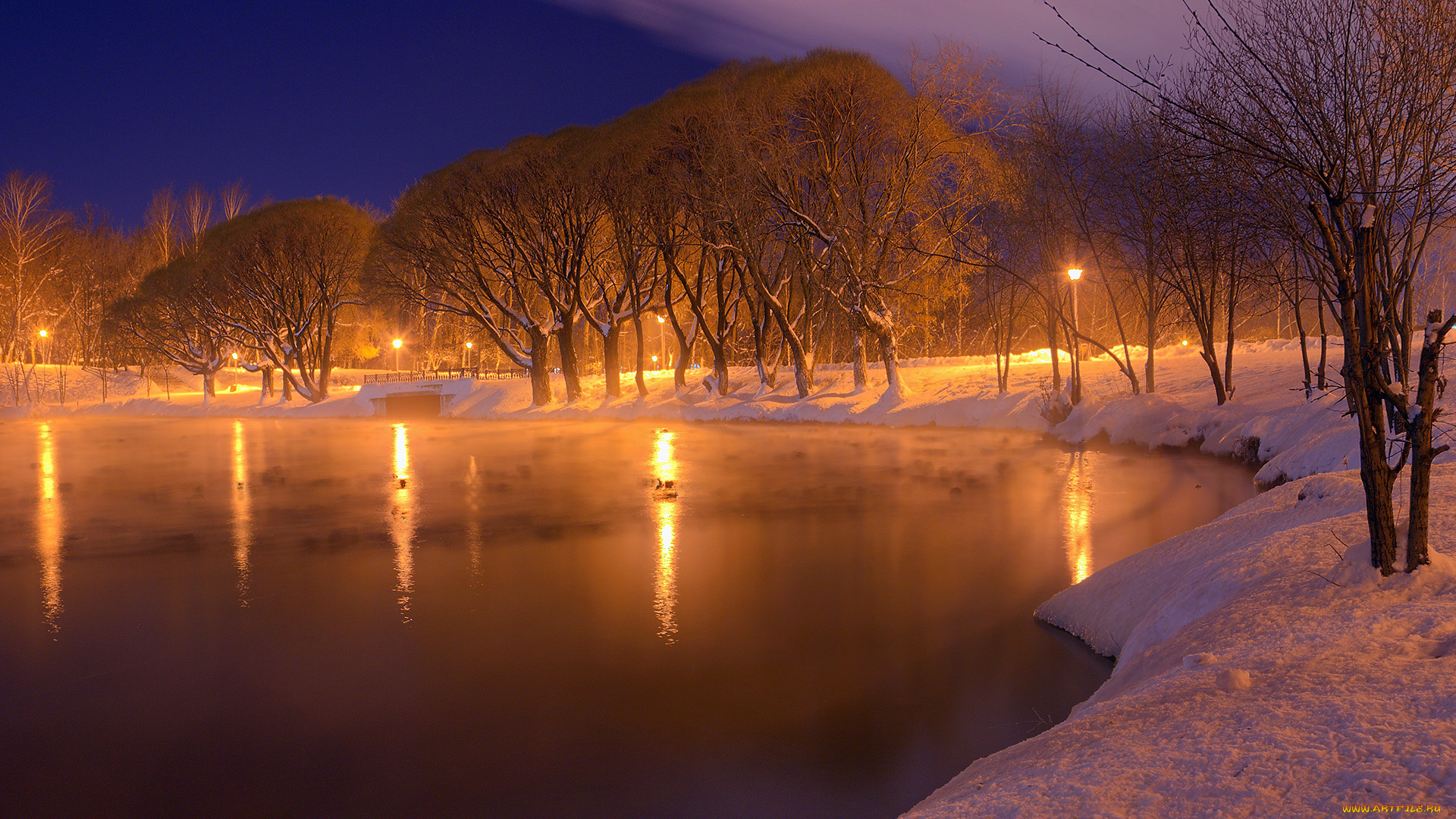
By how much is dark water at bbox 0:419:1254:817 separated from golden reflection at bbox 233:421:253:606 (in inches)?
4.0

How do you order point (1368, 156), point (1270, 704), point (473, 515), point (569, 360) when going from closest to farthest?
point (1270, 704) → point (1368, 156) → point (473, 515) → point (569, 360)

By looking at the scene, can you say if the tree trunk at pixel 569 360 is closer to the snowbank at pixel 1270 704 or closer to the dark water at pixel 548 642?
the dark water at pixel 548 642

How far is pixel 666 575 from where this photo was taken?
11180 millimetres

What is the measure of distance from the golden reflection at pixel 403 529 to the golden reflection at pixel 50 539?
3349 millimetres

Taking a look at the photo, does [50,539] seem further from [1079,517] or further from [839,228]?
[839,228]

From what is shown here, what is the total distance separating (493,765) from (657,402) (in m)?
34.9

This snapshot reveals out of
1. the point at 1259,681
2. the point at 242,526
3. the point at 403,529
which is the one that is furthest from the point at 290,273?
the point at 1259,681

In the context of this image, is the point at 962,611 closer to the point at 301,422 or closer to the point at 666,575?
the point at 666,575

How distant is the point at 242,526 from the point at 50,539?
2624 mm

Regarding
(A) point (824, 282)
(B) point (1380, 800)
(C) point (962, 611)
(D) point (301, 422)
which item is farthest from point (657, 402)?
(B) point (1380, 800)

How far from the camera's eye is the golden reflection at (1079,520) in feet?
37.0

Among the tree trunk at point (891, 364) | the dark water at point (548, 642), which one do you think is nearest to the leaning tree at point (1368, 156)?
the dark water at point (548, 642)

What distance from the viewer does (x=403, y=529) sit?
14.5 metres

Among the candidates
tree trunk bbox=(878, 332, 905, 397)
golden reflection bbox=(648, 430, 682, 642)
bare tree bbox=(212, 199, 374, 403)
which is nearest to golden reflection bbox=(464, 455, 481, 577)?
golden reflection bbox=(648, 430, 682, 642)
